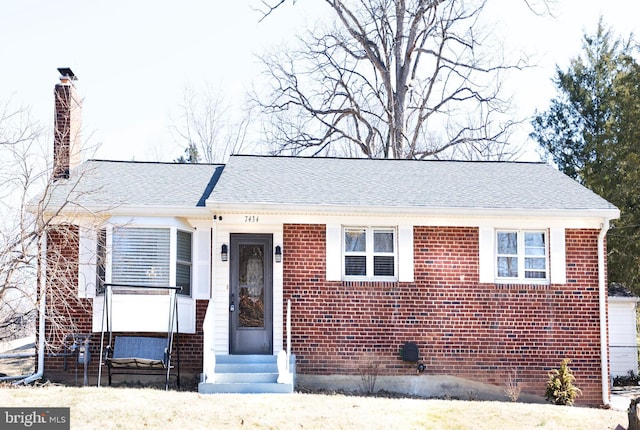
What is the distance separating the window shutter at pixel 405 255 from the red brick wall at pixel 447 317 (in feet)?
0.45

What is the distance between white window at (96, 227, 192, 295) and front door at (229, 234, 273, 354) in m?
1.16

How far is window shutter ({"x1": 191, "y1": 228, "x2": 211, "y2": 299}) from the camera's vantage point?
1502 centimetres

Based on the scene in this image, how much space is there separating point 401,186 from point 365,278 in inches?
89.7

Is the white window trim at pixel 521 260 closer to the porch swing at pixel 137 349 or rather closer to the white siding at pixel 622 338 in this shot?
the white siding at pixel 622 338

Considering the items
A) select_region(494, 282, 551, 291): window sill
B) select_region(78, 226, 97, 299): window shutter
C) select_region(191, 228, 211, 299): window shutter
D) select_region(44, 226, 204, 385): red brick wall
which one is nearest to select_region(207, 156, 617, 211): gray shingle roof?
select_region(191, 228, 211, 299): window shutter

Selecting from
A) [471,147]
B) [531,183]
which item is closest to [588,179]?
[471,147]

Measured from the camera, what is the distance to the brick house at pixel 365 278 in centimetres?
1453

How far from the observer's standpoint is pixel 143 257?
14523 millimetres

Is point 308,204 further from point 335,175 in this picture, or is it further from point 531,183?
point 531,183

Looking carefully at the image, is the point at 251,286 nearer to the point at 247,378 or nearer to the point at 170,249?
the point at 170,249

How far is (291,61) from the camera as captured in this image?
2978 cm

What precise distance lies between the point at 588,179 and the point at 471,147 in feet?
20.3

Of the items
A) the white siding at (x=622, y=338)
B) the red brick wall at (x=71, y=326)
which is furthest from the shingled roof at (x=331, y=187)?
the white siding at (x=622, y=338)

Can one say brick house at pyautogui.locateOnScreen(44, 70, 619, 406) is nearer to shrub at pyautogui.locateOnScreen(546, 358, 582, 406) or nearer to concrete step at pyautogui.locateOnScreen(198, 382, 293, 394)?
shrub at pyautogui.locateOnScreen(546, 358, 582, 406)
